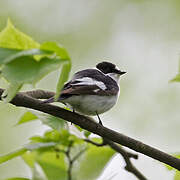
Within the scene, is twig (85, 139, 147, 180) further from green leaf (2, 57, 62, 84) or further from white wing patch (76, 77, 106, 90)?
green leaf (2, 57, 62, 84)

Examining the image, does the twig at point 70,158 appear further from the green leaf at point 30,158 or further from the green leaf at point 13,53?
the green leaf at point 13,53

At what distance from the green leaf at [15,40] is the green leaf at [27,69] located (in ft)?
0.28

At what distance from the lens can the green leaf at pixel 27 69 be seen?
1.03 meters

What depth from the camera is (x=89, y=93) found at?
2.40 metres

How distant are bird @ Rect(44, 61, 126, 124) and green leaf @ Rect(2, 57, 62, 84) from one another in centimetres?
103

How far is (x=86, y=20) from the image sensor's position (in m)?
6.11

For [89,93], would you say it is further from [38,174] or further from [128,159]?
[38,174]

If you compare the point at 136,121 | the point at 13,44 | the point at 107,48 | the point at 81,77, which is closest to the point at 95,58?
the point at 107,48

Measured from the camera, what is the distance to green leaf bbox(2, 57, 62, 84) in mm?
1031

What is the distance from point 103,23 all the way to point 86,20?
0.27 meters

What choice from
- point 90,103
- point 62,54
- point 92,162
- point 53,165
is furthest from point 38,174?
point 90,103

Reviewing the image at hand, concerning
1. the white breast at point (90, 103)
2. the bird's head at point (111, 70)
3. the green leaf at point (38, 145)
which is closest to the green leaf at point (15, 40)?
the green leaf at point (38, 145)

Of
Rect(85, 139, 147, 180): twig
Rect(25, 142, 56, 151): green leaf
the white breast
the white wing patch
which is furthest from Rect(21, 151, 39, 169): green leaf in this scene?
the white wing patch

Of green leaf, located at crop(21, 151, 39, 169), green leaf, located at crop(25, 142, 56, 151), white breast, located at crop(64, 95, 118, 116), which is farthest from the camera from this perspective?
white breast, located at crop(64, 95, 118, 116)
